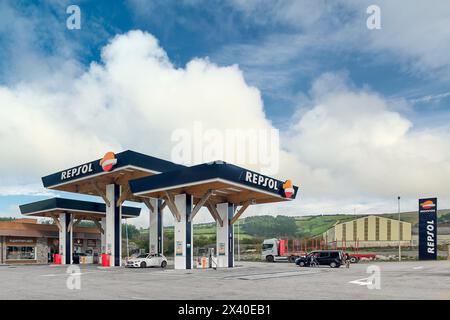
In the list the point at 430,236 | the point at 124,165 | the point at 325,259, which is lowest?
the point at 325,259

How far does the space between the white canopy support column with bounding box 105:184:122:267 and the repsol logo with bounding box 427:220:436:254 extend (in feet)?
117

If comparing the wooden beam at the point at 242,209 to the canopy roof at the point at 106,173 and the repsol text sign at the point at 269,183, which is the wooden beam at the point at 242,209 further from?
the canopy roof at the point at 106,173

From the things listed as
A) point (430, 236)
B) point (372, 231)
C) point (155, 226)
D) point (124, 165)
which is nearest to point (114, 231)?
point (155, 226)

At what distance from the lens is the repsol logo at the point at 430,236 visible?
182 ft

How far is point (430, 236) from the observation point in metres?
55.8

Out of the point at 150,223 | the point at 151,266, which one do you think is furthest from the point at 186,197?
the point at 150,223

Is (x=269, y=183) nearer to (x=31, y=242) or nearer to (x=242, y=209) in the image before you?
(x=242, y=209)

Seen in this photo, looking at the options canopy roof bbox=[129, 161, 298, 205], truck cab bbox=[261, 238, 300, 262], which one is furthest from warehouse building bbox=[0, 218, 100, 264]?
truck cab bbox=[261, 238, 300, 262]

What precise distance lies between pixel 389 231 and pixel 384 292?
105644 millimetres

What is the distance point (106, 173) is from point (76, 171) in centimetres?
485

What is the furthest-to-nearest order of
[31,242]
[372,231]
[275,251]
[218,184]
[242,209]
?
[372,231], [275,251], [31,242], [242,209], [218,184]
